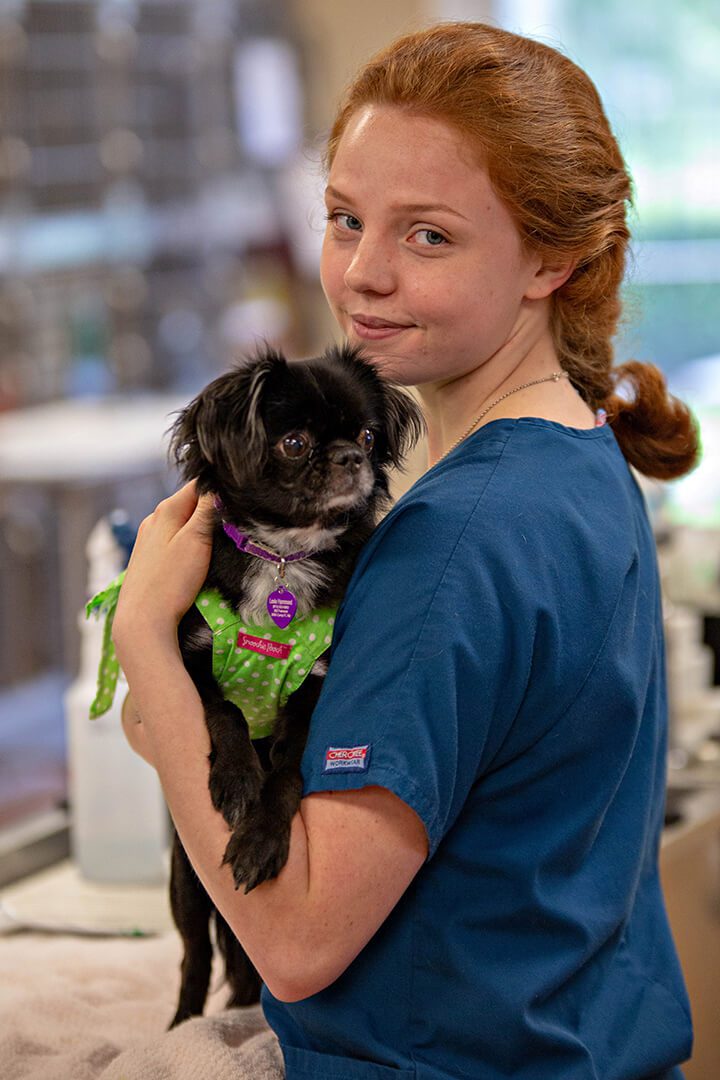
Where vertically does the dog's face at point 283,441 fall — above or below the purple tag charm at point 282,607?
above

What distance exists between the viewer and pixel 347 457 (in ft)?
3.78

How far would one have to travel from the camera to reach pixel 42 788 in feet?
11.2

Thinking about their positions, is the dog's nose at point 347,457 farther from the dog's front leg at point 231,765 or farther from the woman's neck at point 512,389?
the dog's front leg at point 231,765

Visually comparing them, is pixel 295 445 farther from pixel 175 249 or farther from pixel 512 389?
pixel 175 249

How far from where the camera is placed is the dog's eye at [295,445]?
1.15 m

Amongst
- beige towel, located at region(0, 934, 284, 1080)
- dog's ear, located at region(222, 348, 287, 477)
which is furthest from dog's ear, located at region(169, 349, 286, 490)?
beige towel, located at region(0, 934, 284, 1080)

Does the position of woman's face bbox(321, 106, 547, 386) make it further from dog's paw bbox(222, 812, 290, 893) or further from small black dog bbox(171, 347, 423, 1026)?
dog's paw bbox(222, 812, 290, 893)

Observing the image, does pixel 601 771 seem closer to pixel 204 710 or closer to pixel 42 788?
pixel 204 710

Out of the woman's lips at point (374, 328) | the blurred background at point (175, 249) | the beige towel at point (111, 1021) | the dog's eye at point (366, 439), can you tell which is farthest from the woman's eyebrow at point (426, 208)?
the blurred background at point (175, 249)

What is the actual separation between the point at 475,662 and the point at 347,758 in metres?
0.12

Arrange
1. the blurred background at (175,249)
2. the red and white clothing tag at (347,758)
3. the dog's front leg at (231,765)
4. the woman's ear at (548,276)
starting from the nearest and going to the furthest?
the red and white clothing tag at (347,758), the dog's front leg at (231,765), the woman's ear at (548,276), the blurred background at (175,249)

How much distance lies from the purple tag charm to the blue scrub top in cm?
8

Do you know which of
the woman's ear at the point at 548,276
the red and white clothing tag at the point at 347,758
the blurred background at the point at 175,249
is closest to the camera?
the red and white clothing tag at the point at 347,758

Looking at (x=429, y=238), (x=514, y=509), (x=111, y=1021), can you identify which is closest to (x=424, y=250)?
(x=429, y=238)
